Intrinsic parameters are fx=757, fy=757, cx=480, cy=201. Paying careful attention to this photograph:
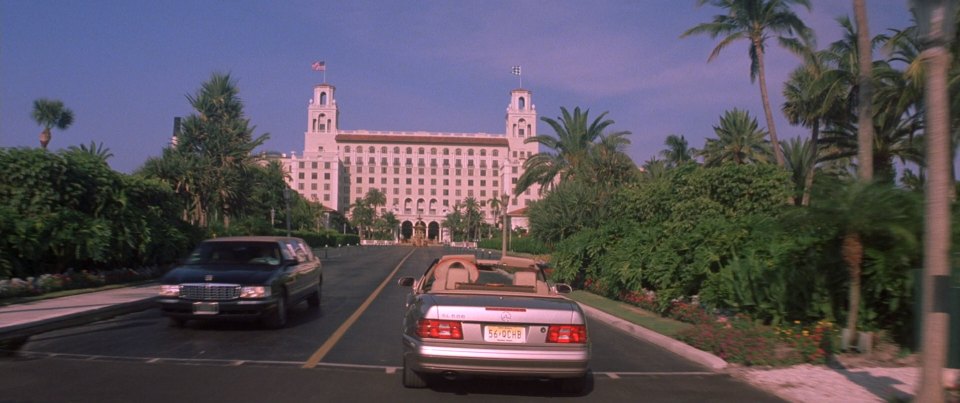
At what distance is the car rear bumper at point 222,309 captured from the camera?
39.2 ft

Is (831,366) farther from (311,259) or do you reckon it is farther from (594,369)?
(311,259)

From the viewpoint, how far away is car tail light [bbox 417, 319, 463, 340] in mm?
7414

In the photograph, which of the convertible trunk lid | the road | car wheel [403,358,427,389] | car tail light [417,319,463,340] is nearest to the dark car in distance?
the road

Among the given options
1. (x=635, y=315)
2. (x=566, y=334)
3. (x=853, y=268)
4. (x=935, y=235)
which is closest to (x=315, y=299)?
(x=635, y=315)

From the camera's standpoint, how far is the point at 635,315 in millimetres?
15602

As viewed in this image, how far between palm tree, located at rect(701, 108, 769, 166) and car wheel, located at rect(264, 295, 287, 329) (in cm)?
3510

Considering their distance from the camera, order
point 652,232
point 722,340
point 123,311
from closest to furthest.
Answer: point 722,340 < point 123,311 < point 652,232

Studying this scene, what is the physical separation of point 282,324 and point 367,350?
2830mm

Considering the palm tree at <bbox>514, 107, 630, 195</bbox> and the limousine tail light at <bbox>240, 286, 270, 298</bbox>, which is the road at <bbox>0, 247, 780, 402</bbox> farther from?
the palm tree at <bbox>514, 107, 630, 195</bbox>

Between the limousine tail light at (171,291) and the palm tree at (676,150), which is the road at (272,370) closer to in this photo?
the limousine tail light at (171,291)

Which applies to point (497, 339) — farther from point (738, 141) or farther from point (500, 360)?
point (738, 141)

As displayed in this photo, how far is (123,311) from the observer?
15039mm

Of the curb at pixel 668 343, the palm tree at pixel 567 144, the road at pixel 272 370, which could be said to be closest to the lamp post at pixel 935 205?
the road at pixel 272 370

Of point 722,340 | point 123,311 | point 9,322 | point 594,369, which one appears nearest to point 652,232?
point 722,340
